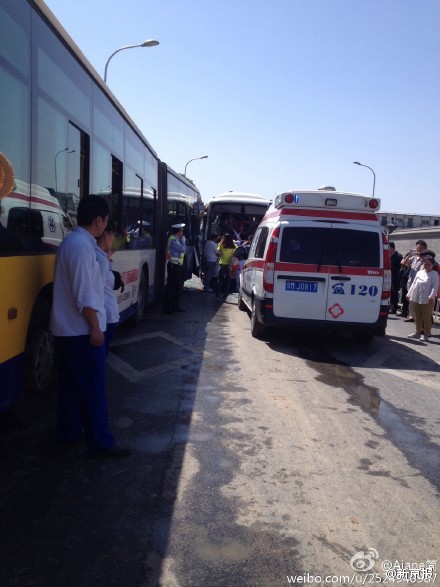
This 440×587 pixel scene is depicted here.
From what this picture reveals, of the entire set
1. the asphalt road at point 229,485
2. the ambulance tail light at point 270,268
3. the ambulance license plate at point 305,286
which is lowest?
the asphalt road at point 229,485

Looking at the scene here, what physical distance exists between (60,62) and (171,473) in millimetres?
3878

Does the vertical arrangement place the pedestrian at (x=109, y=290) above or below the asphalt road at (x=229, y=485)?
above

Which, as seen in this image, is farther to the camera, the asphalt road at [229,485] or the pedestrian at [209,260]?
the pedestrian at [209,260]

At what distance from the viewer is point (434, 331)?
42.9 feet

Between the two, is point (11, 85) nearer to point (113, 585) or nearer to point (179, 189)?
point (113, 585)

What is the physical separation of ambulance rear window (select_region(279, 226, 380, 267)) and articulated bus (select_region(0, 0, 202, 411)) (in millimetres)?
2905

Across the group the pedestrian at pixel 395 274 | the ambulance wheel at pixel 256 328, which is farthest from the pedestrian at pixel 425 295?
the pedestrian at pixel 395 274

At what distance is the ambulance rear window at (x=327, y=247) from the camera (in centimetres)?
942

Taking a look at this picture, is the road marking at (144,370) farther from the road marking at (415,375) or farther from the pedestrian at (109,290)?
the road marking at (415,375)

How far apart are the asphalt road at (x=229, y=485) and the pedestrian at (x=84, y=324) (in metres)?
0.34

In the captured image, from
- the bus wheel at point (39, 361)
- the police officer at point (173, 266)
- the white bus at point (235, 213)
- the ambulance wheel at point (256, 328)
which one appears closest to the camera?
the bus wheel at point (39, 361)

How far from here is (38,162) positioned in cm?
484

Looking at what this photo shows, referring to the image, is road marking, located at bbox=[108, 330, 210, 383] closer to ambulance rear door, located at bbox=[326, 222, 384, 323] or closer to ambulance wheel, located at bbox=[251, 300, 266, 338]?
ambulance wheel, located at bbox=[251, 300, 266, 338]

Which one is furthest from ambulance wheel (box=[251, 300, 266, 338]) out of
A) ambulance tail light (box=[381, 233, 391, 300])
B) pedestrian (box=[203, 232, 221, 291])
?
pedestrian (box=[203, 232, 221, 291])
